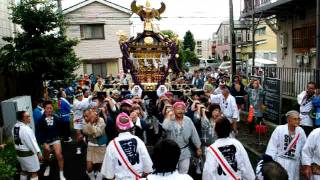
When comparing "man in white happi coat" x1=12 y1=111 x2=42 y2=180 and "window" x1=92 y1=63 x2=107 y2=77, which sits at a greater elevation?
"window" x1=92 y1=63 x2=107 y2=77

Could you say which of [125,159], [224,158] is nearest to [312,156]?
[224,158]

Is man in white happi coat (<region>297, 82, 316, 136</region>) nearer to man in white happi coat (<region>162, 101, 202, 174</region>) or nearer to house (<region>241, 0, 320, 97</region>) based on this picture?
house (<region>241, 0, 320, 97</region>)

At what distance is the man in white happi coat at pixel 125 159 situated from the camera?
187 inches

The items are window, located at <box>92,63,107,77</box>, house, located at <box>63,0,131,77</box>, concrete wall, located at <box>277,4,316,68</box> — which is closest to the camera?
concrete wall, located at <box>277,4,316,68</box>

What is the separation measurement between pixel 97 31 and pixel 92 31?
0.38m

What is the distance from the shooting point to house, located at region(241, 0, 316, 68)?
15.7 metres

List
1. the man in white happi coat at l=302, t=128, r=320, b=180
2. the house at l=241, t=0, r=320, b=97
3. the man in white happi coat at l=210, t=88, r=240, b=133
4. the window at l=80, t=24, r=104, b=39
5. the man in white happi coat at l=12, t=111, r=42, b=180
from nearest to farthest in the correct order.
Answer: the man in white happi coat at l=302, t=128, r=320, b=180 < the man in white happi coat at l=12, t=111, r=42, b=180 < the man in white happi coat at l=210, t=88, r=240, b=133 < the house at l=241, t=0, r=320, b=97 < the window at l=80, t=24, r=104, b=39

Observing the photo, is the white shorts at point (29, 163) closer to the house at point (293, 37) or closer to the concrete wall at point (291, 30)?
the house at point (293, 37)

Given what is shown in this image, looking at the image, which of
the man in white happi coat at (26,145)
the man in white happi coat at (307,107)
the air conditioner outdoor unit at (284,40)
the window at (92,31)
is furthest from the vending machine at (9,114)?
the window at (92,31)

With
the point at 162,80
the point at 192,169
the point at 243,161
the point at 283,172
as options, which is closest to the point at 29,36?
the point at 162,80

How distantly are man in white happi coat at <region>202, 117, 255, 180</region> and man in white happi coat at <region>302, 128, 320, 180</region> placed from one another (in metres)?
1.14

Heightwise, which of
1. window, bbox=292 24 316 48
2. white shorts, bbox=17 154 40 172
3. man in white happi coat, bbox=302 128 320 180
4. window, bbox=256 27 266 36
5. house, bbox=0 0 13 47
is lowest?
white shorts, bbox=17 154 40 172

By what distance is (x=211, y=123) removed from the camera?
23.7 feet

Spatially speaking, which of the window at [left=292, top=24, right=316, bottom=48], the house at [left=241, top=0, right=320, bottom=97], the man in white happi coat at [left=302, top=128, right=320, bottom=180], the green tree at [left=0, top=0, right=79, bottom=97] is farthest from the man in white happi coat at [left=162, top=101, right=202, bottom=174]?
the window at [left=292, top=24, right=316, bottom=48]
